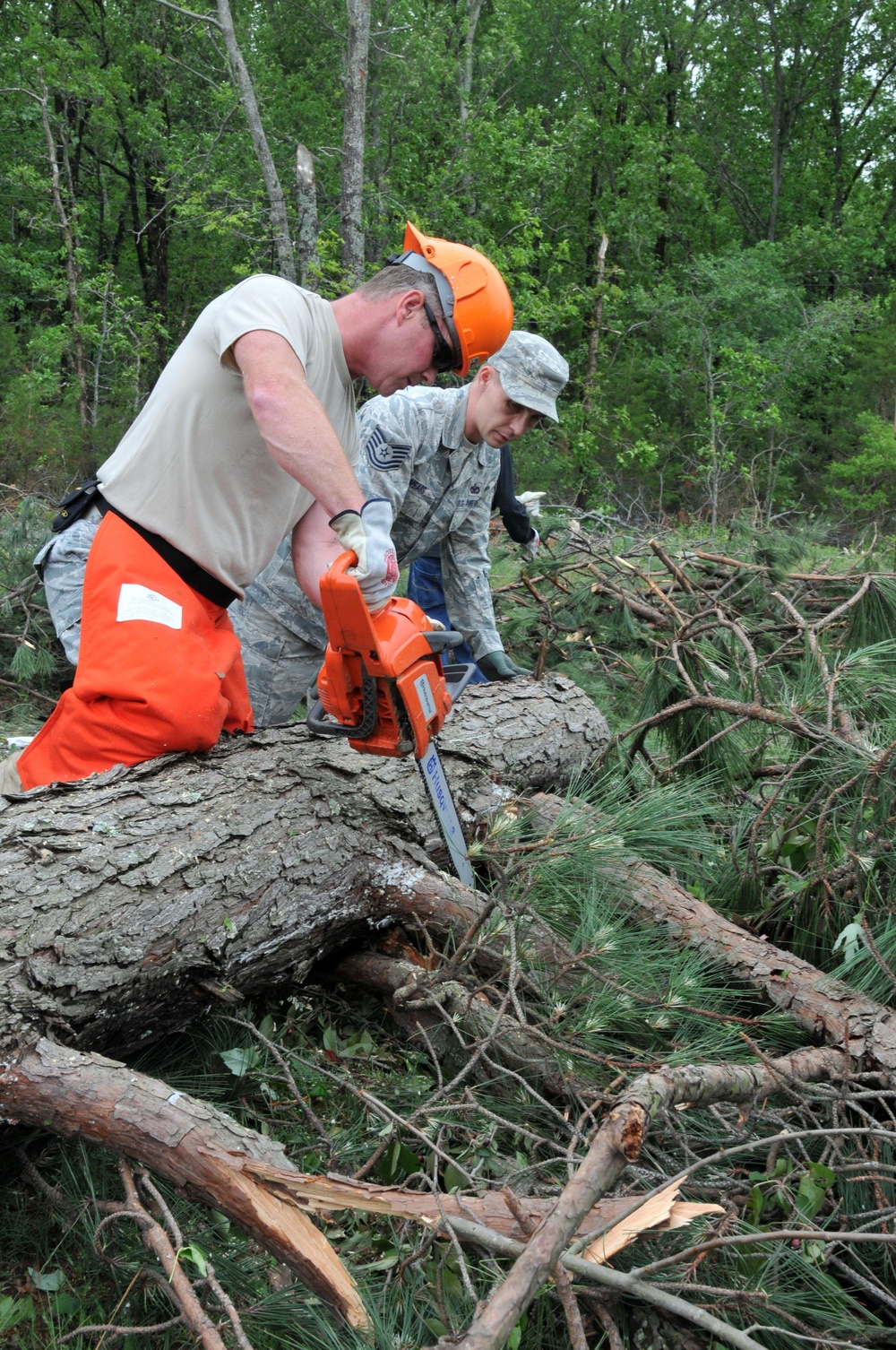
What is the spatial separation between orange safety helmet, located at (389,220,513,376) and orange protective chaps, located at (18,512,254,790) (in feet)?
3.08

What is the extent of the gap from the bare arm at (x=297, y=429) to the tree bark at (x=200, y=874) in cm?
69

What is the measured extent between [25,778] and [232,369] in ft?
3.90

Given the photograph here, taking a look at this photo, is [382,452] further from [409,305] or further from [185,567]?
[185,567]

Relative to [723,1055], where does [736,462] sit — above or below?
below

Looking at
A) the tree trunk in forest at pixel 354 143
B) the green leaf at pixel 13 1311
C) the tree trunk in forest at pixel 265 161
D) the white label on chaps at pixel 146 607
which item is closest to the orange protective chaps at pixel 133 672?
the white label on chaps at pixel 146 607

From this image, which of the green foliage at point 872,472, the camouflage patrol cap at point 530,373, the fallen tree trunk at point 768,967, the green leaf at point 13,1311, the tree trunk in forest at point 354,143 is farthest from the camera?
the green foliage at point 872,472

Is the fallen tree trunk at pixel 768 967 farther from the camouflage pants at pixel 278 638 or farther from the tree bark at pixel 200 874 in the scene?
the camouflage pants at pixel 278 638

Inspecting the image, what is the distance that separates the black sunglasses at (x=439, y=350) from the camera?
236cm

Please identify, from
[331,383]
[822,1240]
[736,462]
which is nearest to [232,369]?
[331,383]

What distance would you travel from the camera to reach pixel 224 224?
11.1 meters

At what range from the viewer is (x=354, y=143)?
10.9m

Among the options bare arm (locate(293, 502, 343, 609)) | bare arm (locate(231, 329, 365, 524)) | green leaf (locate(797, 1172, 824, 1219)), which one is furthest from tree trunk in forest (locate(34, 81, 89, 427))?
green leaf (locate(797, 1172, 824, 1219))

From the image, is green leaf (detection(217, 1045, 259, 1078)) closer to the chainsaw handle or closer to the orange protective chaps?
the orange protective chaps

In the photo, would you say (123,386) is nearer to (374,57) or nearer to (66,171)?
(66,171)
